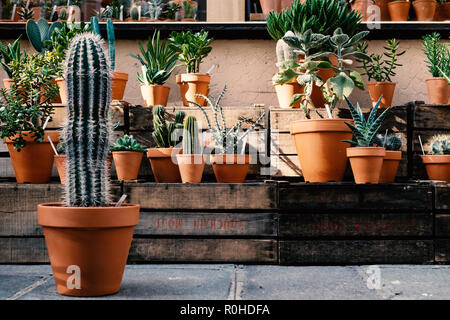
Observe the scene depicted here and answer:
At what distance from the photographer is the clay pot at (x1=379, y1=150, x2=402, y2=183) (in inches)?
114

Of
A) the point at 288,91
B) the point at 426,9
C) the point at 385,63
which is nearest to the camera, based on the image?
the point at 288,91

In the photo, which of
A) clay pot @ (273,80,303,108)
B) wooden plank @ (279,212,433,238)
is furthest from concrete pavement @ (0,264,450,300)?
clay pot @ (273,80,303,108)

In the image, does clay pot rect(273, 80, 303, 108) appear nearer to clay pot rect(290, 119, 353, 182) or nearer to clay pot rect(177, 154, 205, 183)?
clay pot rect(290, 119, 353, 182)

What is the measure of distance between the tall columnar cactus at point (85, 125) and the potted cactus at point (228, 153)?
950 mm

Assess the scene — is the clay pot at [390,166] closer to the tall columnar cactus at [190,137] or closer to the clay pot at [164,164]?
the tall columnar cactus at [190,137]

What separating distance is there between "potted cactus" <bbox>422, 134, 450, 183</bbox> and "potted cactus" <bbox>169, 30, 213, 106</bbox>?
162cm

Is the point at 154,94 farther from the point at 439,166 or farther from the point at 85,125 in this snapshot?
the point at 439,166

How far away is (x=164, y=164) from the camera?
2957 mm

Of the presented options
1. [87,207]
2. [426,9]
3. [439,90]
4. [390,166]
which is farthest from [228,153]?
[426,9]

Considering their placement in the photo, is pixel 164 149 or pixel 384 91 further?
pixel 384 91

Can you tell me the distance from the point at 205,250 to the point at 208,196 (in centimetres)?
31

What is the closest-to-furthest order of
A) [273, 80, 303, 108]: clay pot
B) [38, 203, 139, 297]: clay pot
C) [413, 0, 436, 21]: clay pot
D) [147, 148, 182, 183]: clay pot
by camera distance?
[38, 203, 139, 297]: clay pot → [147, 148, 182, 183]: clay pot → [273, 80, 303, 108]: clay pot → [413, 0, 436, 21]: clay pot

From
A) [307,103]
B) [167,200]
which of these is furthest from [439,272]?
[167,200]

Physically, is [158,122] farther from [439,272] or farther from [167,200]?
[439,272]
